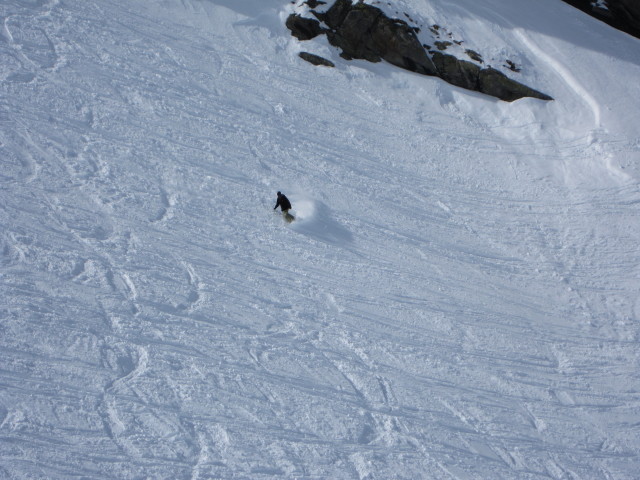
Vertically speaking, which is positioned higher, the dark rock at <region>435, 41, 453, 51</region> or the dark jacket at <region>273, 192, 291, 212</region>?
the dark rock at <region>435, 41, 453, 51</region>

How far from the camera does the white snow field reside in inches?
345

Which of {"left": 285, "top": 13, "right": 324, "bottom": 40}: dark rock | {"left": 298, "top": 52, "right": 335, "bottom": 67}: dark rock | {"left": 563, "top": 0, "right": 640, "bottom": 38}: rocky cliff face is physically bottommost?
{"left": 298, "top": 52, "right": 335, "bottom": 67}: dark rock

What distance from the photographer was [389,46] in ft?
55.4

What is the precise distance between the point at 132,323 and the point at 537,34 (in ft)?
47.5

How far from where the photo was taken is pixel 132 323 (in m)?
9.66

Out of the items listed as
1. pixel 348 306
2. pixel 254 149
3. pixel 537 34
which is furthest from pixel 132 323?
pixel 537 34

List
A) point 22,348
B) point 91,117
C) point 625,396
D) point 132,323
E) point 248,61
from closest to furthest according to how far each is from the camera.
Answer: point 22,348, point 132,323, point 625,396, point 91,117, point 248,61

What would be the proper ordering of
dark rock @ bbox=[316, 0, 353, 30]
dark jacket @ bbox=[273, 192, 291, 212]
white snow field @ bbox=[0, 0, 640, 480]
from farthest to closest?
dark rock @ bbox=[316, 0, 353, 30]
dark jacket @ bbox=[273, 192, 291, 212]
white snow field @ bbox=[0, 0, 640, 480]

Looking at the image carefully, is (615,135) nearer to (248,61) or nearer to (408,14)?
(408,14)

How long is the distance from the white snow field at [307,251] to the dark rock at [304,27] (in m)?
0.27

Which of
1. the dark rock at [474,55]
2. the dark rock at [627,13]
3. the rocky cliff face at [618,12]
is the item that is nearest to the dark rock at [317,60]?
the dark rock at [474,55]

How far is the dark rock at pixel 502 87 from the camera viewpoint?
16.1 meters

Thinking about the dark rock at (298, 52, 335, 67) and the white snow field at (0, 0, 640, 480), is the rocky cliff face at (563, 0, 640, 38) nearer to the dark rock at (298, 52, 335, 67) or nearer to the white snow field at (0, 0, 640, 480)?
the white snow field at (0, 0, 640, 480)

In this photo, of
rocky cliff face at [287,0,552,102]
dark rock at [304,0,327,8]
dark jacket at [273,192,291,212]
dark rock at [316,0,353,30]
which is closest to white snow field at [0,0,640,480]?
rocky cliff face at [287,0,552,102]
